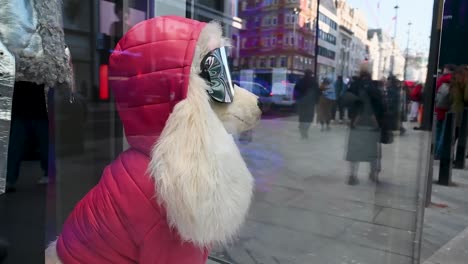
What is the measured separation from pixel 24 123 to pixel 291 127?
6.98 meters

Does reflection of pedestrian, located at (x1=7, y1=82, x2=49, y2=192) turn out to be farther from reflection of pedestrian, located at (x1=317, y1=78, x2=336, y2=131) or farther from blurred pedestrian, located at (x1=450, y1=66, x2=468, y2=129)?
blurred pedestrian, located at (x1=450, y1=66, x2=468, y2=129)

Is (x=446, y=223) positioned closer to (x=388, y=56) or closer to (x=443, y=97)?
(x=388, y=56)

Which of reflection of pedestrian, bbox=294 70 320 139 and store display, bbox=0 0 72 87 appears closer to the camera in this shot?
store display, bbox=0 0 72 87

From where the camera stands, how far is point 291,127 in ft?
26.4

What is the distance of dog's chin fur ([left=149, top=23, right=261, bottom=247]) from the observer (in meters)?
1.21

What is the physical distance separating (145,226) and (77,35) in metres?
1.63

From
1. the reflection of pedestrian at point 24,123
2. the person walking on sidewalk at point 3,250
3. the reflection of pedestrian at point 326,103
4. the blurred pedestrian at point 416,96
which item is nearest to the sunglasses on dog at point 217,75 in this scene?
the reflection of pedestrian at point 24,123

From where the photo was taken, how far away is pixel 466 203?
4.94 metres

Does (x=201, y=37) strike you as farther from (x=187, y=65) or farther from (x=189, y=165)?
(x=189, y=165)

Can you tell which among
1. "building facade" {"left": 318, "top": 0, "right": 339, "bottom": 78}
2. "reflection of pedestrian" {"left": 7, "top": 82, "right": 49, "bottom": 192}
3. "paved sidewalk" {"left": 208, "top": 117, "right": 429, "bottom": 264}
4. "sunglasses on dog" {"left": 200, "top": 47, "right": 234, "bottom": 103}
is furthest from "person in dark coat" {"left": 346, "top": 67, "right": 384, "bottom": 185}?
"reflection of pedestrian" {"left": 7, "top": 82, "right": 49, "bottom": 192}

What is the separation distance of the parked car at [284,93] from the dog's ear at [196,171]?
5.21 metres

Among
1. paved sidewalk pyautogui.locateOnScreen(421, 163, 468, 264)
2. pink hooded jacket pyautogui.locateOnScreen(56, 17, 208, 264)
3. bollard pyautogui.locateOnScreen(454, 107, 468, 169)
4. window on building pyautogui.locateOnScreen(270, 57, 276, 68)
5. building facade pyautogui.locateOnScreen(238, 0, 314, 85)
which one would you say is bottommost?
paved sidewalk pyautogui.locateOnScreen(421, 163, 468, 264)

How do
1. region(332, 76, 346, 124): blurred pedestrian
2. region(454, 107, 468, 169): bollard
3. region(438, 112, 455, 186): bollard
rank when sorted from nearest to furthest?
region(438, 112, 455, 186): bollard → region(332, 76, 346, 124): blurred pedestrian → region(454, 107, 468, 169): bollard

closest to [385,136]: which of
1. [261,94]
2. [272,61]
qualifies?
[272,61]
